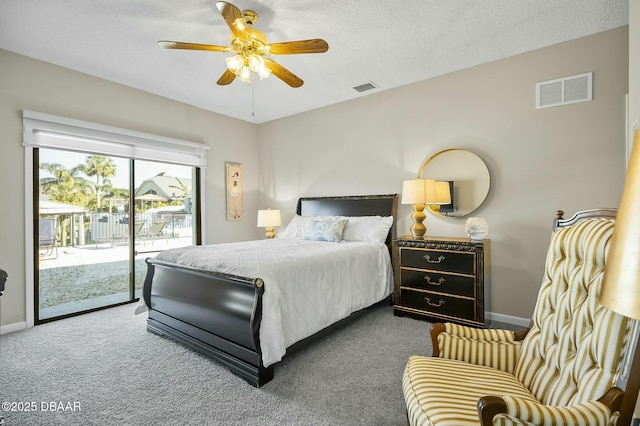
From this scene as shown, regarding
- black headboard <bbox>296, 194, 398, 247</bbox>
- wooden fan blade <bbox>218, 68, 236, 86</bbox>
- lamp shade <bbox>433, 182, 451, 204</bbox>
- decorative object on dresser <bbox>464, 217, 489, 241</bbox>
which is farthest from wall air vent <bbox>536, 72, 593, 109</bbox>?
wooden fan blade <bbox>218, 68, 236, 86</bbox>

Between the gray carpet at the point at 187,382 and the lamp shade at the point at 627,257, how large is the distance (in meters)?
1.49

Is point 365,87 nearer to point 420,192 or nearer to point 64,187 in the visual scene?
point 420,192

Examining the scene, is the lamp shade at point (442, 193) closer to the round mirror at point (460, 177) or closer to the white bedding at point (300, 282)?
the round mirror at point (460, 177)

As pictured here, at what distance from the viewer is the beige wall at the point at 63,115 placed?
3045 millimetres

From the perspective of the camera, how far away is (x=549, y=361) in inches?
49.8

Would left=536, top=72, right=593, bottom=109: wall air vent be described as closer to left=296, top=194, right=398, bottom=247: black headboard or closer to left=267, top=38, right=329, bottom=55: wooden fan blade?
left=296, top=194, right=398, bottom=247: black headboard

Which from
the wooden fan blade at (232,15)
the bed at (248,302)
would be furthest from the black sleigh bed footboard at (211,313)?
the wooden fan blade at (232,15)

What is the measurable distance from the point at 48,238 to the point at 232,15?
325 cm

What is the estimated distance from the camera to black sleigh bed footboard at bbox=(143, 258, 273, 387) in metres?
2.08

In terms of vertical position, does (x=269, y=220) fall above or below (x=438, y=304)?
above

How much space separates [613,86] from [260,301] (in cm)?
351

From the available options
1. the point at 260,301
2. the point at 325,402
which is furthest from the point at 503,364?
the point at 260,301

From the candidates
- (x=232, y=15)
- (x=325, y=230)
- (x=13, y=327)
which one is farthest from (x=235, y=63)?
(x=13, y=327)

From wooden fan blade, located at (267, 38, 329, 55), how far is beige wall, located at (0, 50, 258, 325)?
2.55 m
